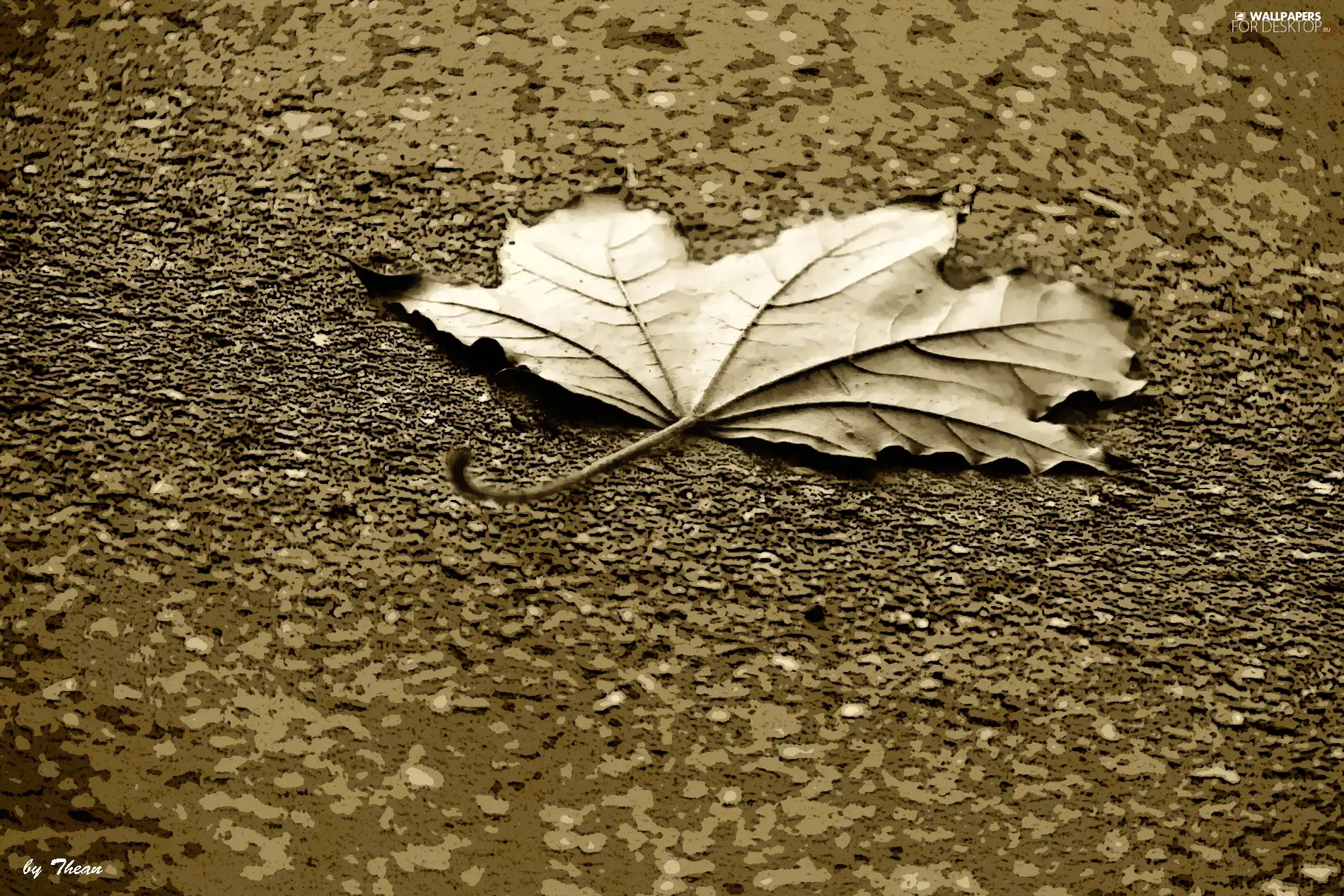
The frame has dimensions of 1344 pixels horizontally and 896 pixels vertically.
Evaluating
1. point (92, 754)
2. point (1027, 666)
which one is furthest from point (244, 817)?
point (1027, 666)

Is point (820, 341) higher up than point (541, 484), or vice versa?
point (820, 341)
